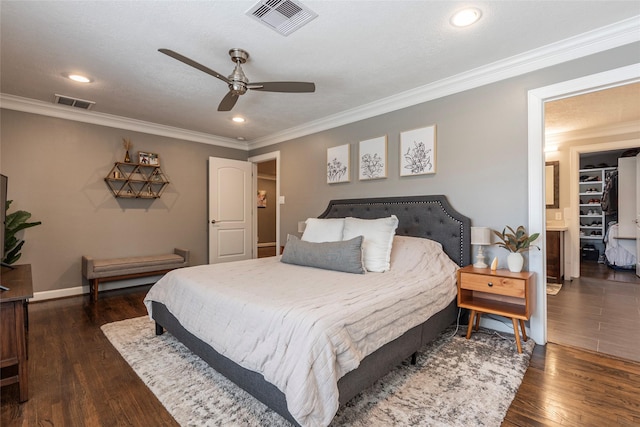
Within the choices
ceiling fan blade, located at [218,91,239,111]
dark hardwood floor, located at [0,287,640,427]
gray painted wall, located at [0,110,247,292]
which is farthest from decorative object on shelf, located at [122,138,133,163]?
dark hardwood floor, located at [0,287,640,427]

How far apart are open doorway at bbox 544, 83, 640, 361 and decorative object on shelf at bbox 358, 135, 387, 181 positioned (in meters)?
1.74

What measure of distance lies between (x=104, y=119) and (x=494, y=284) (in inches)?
201

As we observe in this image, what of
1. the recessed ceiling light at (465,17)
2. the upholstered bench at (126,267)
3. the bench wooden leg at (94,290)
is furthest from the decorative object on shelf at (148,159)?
the recessed ceiling light at (465,17)

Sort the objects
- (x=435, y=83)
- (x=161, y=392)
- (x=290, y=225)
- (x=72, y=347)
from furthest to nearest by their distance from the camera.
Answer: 1. (x=290, y=225)
2. (x=435, y=83)
3. (x=72, y=347)
4. (x=161, y=392)

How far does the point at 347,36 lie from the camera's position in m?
2.27

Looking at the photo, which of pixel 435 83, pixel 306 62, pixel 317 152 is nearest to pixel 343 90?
pixel 306 62

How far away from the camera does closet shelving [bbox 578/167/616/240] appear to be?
6.41 meters

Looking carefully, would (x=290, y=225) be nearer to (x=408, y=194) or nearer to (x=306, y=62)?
(x=408, y=194)

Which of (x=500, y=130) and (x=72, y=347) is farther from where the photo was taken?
(x=500, y=130)

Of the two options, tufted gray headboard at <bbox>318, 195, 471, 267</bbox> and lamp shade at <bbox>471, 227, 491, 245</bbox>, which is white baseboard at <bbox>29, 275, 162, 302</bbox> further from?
lamp shade at <bbox>471, 227, 491, 245</bbox>

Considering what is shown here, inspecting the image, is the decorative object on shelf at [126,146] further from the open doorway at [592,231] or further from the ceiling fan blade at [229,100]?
the open doorway at [592,231]

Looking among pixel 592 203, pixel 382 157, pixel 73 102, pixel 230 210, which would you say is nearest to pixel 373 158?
pixel 382 157

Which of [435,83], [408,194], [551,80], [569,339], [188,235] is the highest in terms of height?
[435,83]

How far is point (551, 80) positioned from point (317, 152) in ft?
9.09
